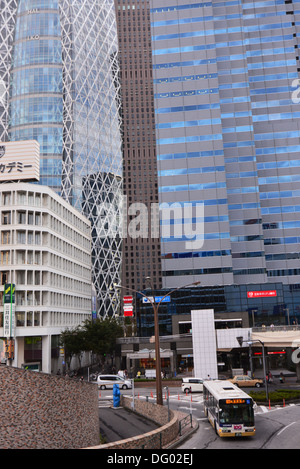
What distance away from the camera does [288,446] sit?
22188mm

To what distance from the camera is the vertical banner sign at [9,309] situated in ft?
214

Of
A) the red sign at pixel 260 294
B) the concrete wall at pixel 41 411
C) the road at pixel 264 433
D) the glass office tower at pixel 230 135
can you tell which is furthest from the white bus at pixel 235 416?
the glass office tower at pixel 230 135

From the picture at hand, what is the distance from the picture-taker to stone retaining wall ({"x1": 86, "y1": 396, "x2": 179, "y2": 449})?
1820 cm

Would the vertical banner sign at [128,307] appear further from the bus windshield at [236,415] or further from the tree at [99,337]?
the bus windshield at [236,415]

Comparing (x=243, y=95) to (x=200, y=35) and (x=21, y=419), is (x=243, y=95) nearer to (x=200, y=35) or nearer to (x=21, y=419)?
(x=200, y=35)

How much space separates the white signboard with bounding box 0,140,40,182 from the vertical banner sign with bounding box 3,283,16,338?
18.4m

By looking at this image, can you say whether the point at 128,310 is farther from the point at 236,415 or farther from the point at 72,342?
the point at 236,415

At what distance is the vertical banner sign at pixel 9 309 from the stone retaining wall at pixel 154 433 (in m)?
36.1

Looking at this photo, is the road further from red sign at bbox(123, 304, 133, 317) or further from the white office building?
red sign at bbox(123, 304, 133, 317)

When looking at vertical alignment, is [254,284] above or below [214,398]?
above

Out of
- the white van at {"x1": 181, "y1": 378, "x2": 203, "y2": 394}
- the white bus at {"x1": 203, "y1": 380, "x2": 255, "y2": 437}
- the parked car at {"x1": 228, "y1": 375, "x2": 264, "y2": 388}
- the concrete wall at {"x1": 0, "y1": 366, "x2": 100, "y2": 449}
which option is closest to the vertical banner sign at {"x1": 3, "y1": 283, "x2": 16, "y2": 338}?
the white van at {"x1": 181, "y1": 378, "x2": 203, "y2": 394}

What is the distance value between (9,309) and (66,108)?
80.2m

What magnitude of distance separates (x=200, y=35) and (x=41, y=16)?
61.3 meters

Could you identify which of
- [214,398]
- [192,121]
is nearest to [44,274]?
[192,121]
